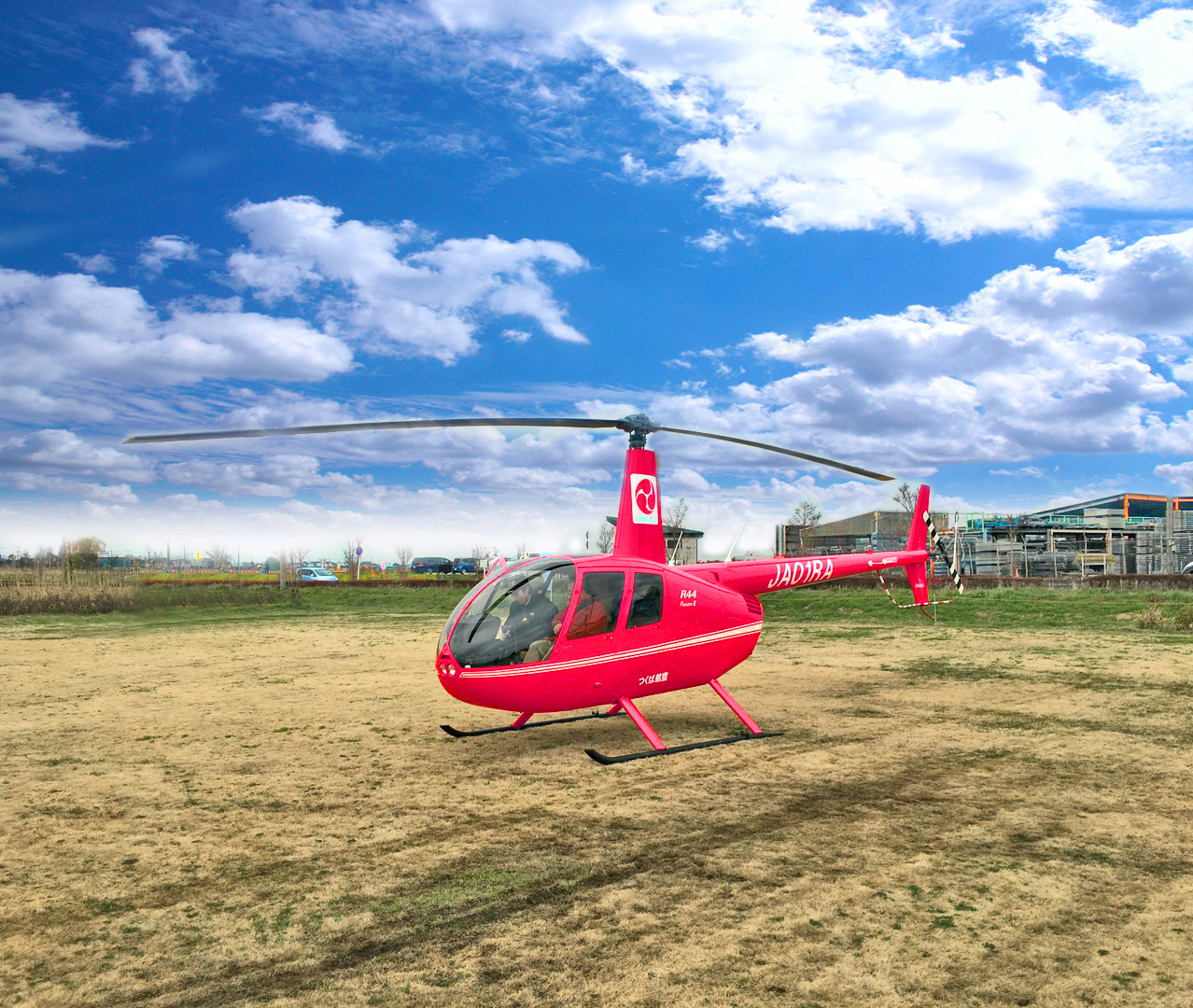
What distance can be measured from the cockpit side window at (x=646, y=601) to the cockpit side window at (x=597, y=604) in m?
0.21

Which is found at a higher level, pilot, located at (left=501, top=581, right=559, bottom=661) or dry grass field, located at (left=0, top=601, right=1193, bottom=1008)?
pilot, located at (left=501, top=581, right=559, bottom=661)

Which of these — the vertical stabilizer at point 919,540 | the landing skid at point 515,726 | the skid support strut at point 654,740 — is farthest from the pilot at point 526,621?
the vertical stabilizer at point 919,540

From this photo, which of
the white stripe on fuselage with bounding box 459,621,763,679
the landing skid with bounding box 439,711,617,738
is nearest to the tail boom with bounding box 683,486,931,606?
the white stripe on fuselage with bounding box 459,621,763,679

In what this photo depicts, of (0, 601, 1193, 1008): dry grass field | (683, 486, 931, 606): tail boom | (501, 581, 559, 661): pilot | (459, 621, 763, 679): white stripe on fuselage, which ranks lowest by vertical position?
(0, 601, 1193, 1008): dry grass field

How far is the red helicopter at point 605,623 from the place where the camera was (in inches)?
328

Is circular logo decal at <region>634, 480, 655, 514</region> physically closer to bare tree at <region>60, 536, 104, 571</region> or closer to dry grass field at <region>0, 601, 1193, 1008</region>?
dry grass field at <region>0, 601, 1193, 1008</region>

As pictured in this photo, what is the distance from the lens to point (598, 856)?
601 centimetres

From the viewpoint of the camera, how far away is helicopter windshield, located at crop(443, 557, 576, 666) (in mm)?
8281

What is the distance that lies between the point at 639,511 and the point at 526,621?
7.39 ft

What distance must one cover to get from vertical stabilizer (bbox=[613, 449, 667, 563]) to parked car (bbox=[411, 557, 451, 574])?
5715cm

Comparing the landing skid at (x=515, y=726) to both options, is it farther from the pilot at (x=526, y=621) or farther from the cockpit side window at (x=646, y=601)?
the cockpit side window at (x=646, y=601)

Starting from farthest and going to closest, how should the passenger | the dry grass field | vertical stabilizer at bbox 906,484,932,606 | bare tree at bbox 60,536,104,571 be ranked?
bare tree at bbox 60,536,104,571 → vertical stabilizer at bbox 906,484,932,606 → the passenger → the dry grass field

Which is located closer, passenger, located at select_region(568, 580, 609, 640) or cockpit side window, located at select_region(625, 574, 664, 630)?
passenger, located at select_region(568, 580, 609, 640)

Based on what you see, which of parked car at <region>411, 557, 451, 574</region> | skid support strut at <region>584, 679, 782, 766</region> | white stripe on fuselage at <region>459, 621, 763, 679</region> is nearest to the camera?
white stripe on fuselage at <region>459, 621, 763, 679</region>
